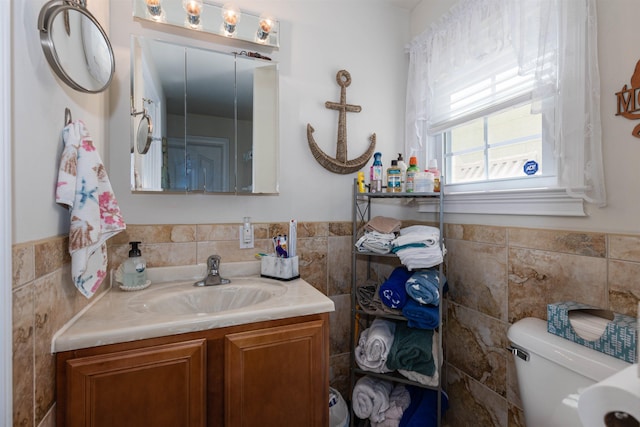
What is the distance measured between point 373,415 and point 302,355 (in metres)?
0.64

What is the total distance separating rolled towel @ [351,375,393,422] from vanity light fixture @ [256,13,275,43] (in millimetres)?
1791

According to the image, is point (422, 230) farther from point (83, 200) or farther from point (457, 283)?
point (83, 200)

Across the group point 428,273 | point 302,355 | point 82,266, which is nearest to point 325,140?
point 428,273

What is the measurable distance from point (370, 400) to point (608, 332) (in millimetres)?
972

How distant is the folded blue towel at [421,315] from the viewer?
1.23 m

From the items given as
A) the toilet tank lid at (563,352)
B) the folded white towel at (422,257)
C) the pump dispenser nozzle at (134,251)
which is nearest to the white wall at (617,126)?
the toilet tank lid at (563,352)

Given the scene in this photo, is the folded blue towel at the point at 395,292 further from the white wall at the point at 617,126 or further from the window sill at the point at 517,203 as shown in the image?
the white wall at the point at 617,126

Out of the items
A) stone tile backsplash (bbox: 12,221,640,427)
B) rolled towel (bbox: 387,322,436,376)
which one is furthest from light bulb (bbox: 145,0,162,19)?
rolled towel (bbox: 387,322,436,376)

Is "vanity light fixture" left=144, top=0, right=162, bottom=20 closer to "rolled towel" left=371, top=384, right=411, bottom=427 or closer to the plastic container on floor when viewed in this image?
the plastic container on floor

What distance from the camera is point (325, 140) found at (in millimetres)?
1594

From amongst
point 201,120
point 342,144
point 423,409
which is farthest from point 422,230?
point 201,120

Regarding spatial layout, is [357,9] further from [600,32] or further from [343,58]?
[600,32]

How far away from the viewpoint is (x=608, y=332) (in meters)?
0.76

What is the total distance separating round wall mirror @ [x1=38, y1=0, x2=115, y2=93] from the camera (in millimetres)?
734
